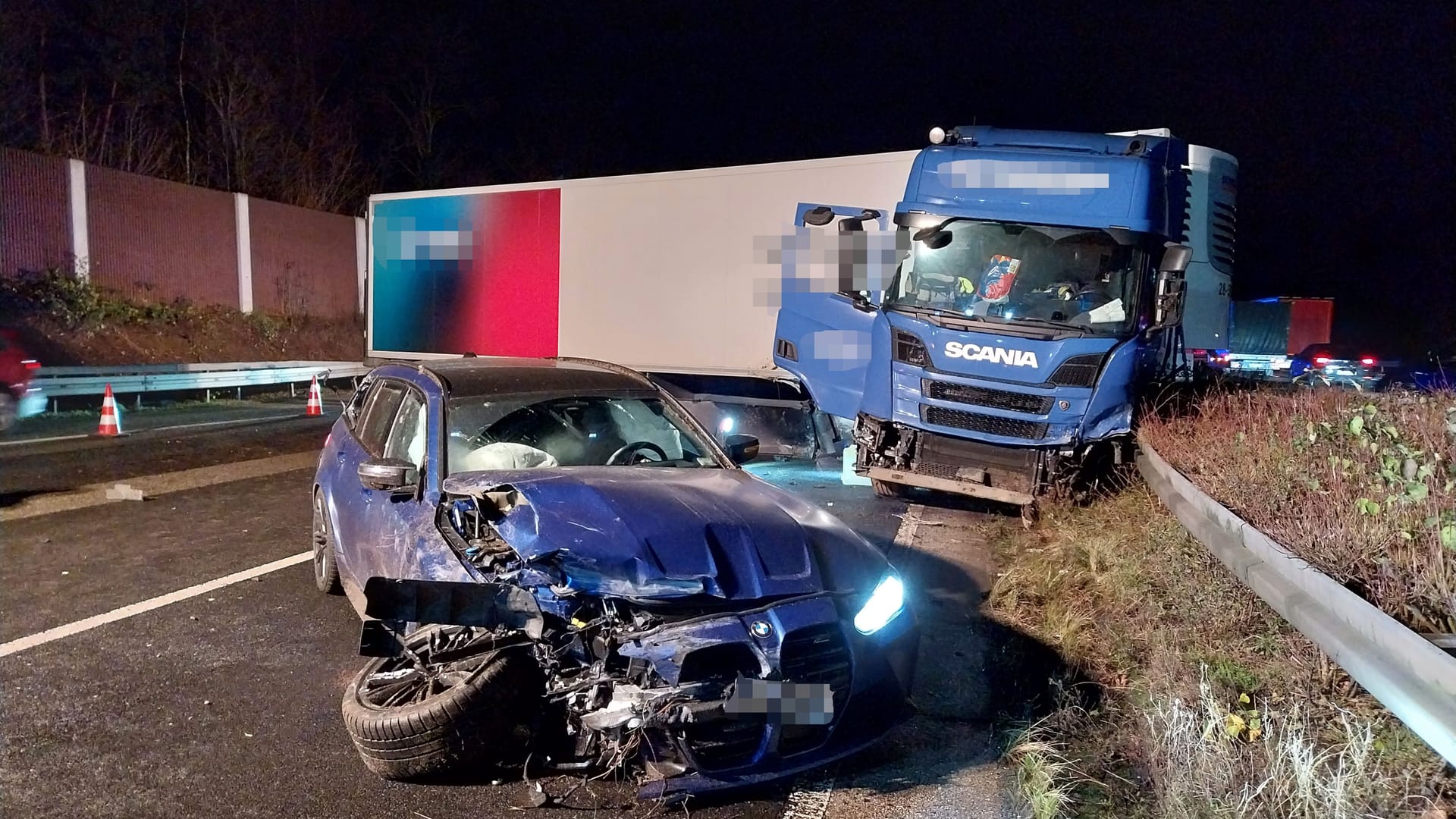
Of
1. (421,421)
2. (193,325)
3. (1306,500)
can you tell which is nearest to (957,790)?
(1306,500)

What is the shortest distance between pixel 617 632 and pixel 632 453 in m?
1.62

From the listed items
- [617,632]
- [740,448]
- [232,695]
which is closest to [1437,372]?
[740,448]

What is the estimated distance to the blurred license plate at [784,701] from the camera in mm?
3012

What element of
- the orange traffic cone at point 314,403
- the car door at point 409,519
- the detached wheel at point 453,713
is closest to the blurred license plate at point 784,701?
the detached wheel at point 453,713

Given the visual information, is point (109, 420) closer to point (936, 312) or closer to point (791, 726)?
point (936, 312)

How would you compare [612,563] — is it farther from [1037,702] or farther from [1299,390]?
[1299,390]

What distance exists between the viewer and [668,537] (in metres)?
3.38

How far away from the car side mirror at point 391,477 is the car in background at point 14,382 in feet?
29.8

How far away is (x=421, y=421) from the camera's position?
14.4 ft

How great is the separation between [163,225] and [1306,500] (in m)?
21.9

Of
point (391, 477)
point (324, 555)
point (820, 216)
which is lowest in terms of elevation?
point (324, 555)

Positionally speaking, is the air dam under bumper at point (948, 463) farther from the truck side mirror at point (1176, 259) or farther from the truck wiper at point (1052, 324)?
the truck side mirror at point (1176, 259)

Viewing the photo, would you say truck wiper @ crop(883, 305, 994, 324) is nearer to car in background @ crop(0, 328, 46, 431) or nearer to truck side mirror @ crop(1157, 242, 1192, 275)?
truck side mirror @ crop(1157, 242, 1192, 275)

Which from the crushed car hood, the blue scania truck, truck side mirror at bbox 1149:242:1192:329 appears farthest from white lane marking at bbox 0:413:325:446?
truck side mirror at bbox 1149:242:1192:329
